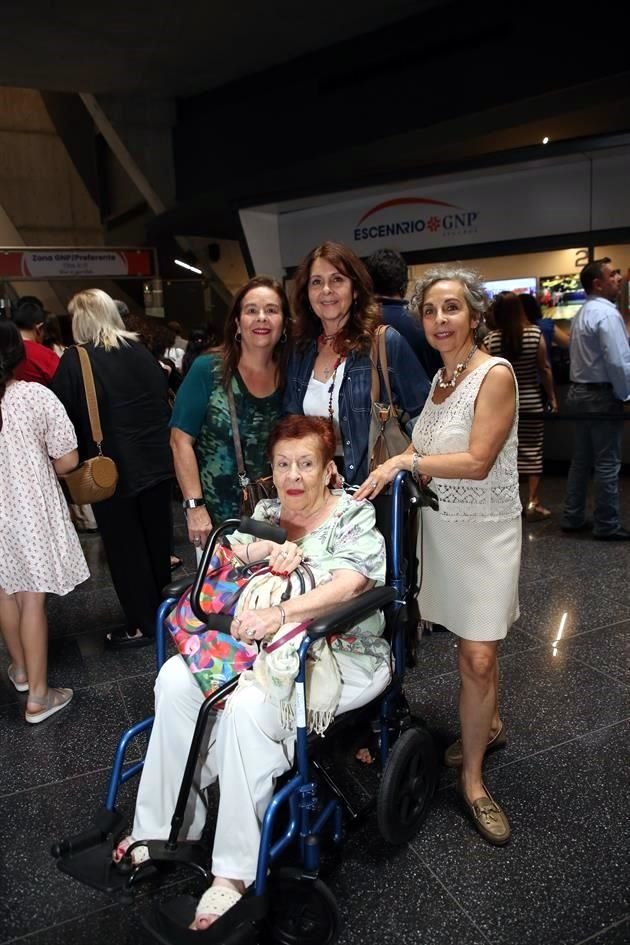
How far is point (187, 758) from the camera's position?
1.63m

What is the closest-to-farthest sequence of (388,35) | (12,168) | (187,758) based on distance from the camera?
1. (187,758)
2. (388,35)
3. (12,168)

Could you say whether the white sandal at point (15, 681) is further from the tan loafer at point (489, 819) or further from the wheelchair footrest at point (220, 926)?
the tan loafer at point (489, 819)

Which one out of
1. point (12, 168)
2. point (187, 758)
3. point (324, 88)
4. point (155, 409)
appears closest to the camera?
point (187, 758)

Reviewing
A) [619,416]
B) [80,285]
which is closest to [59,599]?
[619,416]

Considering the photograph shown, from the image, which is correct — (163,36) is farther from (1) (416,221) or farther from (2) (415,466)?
(2) (415,466)

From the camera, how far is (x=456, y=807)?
2.06 meters

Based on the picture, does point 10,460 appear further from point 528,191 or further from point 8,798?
point 528,191

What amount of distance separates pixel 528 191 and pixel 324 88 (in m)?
2.97

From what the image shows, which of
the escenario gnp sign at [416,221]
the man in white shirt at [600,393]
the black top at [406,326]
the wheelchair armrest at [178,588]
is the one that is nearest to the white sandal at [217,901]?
the wheelchair armrest at [178,588]

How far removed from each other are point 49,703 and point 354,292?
→ 1981 millimetres

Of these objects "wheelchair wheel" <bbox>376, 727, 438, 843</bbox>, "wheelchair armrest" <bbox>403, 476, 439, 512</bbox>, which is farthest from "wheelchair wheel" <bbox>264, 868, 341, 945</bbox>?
"wheelchair armrest" <bbox>403, 476, 439, 512</bbox>

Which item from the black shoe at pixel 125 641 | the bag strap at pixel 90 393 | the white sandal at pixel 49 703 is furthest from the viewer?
the black shoe at pixel 125 641

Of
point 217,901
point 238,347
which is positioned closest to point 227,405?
point 238,347

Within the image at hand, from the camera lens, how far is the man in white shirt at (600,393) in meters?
4.32
